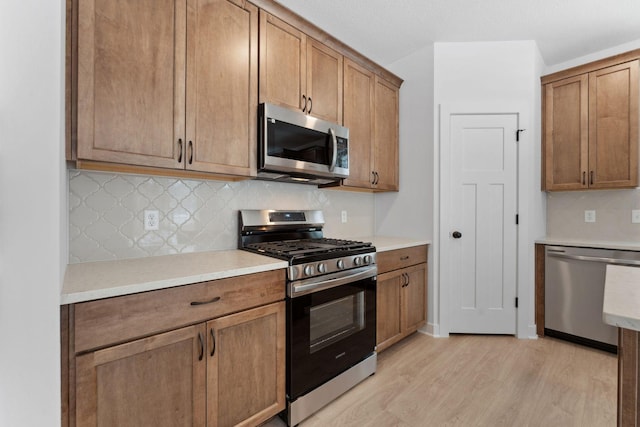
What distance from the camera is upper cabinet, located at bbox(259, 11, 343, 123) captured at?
1.91 m

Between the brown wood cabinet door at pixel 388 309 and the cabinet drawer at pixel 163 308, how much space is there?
104 centimetres

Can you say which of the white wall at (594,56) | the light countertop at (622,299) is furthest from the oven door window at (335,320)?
the white wall at (594,56)

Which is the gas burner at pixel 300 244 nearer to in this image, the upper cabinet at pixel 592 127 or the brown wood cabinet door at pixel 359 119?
the brown wood cabinet door at pixel 359 119

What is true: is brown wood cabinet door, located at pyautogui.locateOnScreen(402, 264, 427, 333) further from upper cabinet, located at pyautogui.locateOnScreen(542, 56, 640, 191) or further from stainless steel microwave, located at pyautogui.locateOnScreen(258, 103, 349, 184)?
upper cabinet, located at pyautogui.locateOnScreen(542, 56, 640, 191)

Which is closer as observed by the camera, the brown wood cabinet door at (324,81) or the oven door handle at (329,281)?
the oven door handle at (329,281)

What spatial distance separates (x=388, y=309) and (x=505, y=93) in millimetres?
2192

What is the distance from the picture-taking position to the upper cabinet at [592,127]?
2592mm

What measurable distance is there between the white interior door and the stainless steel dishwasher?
33 cm

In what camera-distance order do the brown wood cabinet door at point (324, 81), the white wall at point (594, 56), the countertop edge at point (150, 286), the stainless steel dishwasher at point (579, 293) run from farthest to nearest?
the white wall at point (594, 56) → the stainless steel dishwasher at point (579, 293) → the brown wood cabinet door at point (324, 81) → the countertop edge at point (150, 286)

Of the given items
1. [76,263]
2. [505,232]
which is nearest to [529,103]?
[505,232]

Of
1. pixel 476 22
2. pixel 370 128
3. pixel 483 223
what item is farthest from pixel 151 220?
pixel 476 22

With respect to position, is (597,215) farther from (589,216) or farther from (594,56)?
(594,56)

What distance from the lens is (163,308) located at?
3.92ft

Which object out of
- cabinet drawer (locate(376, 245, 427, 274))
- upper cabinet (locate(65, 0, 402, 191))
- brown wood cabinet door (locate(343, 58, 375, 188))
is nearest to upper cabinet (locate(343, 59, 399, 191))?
brown wood cabinet door (locate(343, 58, 375, 188))
